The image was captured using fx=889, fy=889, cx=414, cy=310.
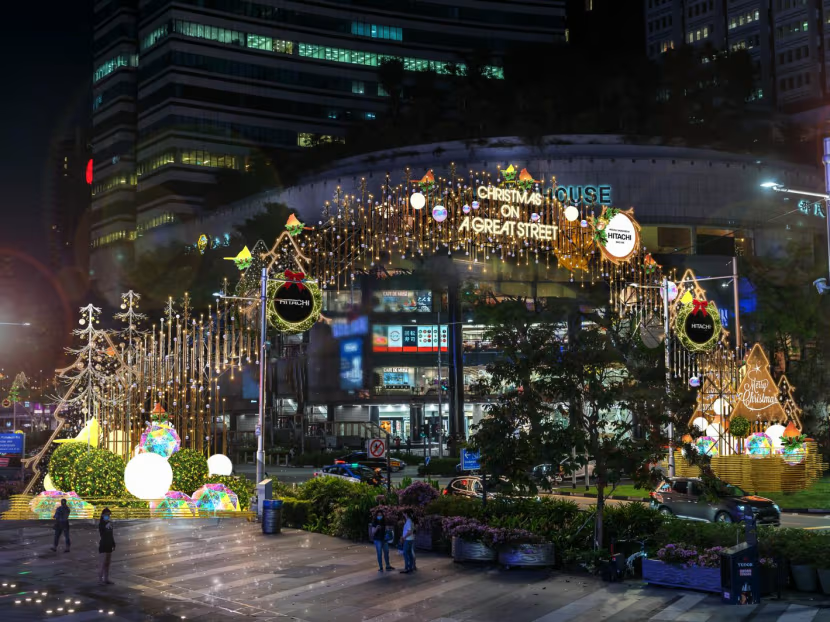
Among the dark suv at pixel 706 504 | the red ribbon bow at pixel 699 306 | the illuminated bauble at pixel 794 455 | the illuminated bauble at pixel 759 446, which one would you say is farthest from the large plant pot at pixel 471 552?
the illuminated bauble at pixel 794 455

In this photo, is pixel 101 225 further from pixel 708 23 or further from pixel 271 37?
pixel 708 23

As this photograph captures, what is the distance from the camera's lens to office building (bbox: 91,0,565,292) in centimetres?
13738

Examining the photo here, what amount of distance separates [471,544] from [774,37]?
466 ft

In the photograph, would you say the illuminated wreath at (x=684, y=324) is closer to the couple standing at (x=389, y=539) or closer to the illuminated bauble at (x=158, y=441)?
the couple standing at (x=389, y=539)

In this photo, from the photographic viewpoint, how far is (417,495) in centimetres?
2653

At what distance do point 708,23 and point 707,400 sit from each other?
423ft

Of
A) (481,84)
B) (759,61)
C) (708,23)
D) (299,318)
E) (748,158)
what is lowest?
(299,318)

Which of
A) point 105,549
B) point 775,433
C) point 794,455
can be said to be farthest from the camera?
point 775,433

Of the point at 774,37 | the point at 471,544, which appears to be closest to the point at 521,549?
the point at 471,544

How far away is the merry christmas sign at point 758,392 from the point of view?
40000 millimetres

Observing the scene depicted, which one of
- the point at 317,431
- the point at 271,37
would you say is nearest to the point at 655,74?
the point at 271,37

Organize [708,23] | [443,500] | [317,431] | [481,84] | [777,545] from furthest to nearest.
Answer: [708,23], [481,84], [317,431], [443,500], [777,545]

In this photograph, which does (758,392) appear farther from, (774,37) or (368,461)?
(774,37)

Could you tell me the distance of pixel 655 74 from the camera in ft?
400
